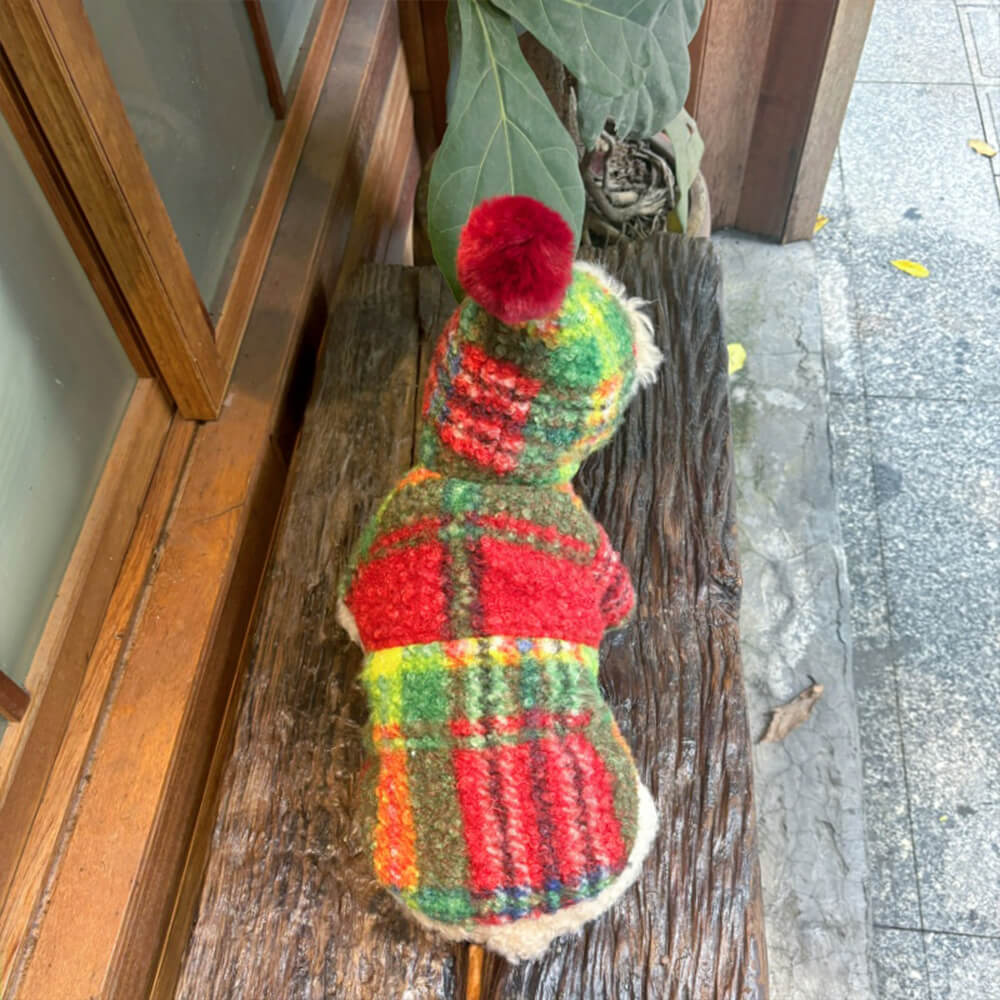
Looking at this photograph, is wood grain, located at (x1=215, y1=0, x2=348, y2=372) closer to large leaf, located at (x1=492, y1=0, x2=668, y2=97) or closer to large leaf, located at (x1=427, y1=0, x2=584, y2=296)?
large leaf, located at (x1=427, y1=0, x2=584, y2=296)

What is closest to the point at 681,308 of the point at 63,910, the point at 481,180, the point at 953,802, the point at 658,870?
the point at 481,180

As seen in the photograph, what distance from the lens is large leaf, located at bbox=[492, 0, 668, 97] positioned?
1039 mm

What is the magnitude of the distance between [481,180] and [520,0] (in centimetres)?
21

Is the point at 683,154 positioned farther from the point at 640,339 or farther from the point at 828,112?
the point at 640,339

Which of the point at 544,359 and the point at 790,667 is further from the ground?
the point at 544,359

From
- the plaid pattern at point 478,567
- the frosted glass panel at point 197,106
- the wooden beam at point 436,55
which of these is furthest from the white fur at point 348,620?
the wooden beam at point 436,55

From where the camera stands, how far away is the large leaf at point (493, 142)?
1103 millimetres

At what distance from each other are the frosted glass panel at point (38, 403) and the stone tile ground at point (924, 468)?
1.38 meters

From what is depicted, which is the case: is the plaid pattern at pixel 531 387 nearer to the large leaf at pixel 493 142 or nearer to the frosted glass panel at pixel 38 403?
the large leaf at pixel 493 142

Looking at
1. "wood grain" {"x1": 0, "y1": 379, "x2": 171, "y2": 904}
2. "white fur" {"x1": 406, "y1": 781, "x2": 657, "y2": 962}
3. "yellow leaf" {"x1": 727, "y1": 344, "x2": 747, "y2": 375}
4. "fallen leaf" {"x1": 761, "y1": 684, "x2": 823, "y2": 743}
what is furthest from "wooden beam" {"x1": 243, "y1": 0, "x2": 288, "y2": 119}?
"fallen leaf" {"x1": 761, "y1": 684, "x2": 823, "y2": 743}

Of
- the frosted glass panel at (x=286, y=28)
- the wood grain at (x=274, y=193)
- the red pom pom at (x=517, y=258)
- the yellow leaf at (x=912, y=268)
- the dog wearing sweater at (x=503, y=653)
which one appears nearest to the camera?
the red pom pom at (x=517, y=258)

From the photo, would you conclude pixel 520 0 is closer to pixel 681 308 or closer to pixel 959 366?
pixel 681 308

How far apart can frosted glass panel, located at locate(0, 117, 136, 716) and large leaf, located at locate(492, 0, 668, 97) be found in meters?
0.60

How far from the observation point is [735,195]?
7.02 ft
